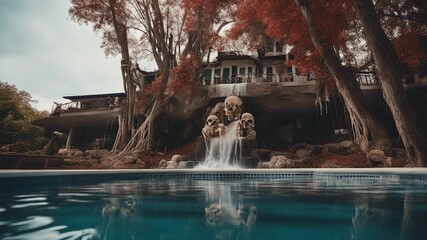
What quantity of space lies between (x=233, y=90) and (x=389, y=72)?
37.4 feet

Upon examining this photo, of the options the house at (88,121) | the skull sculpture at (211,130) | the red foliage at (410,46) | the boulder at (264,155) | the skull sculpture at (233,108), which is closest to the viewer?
the red foliage at (410,46)

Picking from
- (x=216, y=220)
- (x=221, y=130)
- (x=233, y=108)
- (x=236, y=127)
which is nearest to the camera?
(x=216, y=220)

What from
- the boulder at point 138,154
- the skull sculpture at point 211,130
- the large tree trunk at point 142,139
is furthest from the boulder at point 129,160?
the skull sculpture at point 211,130

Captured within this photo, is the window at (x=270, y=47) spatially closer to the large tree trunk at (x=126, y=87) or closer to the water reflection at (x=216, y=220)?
the large tree trunk at (x=126, y=87)

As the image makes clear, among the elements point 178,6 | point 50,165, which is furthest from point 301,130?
point 50,165

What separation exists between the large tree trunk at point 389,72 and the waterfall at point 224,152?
7191mm

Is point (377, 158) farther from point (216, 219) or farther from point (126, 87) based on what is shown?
point (126, 87)

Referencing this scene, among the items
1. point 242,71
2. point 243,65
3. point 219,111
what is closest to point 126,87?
point 219,111

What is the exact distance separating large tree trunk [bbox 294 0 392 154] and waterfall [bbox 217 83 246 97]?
27.6ft

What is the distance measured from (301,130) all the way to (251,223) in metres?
21.5

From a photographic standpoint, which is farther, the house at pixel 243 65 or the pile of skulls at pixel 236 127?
the house at pixel 243 65

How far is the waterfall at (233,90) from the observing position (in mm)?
18375

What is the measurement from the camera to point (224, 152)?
46.4 ft

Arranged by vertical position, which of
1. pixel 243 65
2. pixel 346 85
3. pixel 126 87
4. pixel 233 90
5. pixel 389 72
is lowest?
pixel 389 72
